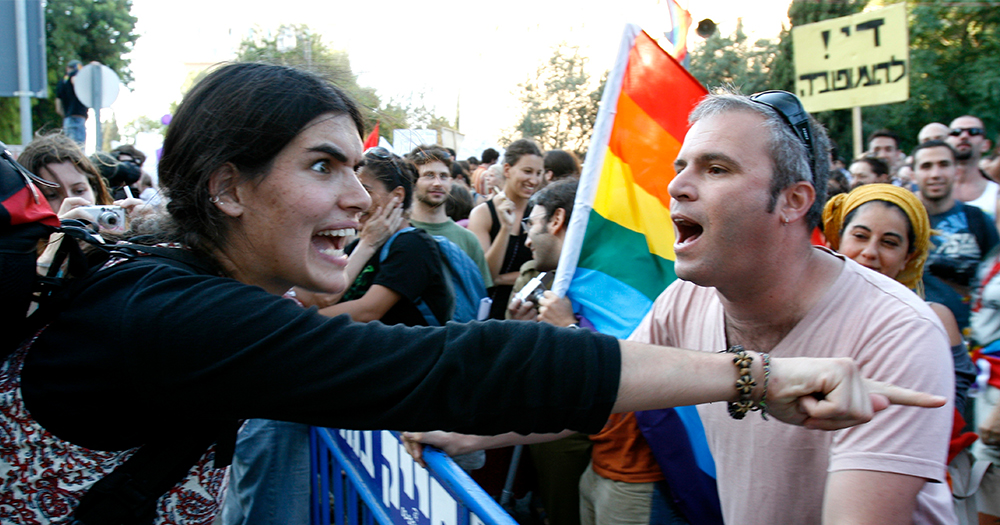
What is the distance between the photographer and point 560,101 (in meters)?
31.8

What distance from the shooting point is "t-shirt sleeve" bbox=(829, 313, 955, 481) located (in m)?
1.45

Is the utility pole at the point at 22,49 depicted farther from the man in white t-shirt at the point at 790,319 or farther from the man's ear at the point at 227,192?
the man in white t-shirt at the point at 790,319

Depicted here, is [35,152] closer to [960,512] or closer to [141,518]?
[141,518]

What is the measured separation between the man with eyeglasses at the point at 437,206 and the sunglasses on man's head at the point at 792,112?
3.34 m

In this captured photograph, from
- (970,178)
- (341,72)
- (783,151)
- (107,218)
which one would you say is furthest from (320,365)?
(970,178)

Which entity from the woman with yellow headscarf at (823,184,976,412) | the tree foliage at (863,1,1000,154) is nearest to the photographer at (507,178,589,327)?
the woman with yellow headscarf at (823,184,976,412)

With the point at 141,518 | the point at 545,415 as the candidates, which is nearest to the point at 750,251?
the point at 545,415

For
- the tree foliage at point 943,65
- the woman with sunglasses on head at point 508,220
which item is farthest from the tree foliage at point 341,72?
the tree foliage at point 943,65

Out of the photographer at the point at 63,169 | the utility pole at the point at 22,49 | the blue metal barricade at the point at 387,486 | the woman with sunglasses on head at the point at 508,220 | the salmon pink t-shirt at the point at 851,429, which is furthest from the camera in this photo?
the utility pole at the point at 22,49

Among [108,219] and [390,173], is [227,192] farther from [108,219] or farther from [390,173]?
[390,173]

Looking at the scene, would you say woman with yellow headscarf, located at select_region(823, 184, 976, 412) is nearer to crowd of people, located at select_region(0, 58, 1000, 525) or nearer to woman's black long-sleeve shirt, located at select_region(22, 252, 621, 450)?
crowd of people, located at select_region(0, 58, 1000, 525)

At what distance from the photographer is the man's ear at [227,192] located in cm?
152

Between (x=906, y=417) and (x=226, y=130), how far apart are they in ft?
5.25

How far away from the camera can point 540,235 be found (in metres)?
3.94
